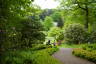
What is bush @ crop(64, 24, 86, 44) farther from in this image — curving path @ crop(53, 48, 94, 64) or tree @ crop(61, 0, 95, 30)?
curving path @ crop(53, 48, 94, 64)

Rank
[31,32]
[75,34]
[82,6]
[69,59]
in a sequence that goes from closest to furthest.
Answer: [69,59], [31,32], [75,34], [82,6]

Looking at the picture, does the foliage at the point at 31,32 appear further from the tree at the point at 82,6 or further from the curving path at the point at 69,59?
the tree at the point at 82,6

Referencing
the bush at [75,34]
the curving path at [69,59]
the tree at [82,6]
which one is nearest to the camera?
the curving path at [69,59]

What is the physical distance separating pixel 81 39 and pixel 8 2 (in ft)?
45.5

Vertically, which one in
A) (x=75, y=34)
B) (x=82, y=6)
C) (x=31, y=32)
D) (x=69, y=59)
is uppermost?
(x=82, y=6)

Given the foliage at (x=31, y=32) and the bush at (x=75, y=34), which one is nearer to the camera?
the foliage at (x=31, y=32)

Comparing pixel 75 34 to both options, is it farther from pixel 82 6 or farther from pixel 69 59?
pixel 69 59

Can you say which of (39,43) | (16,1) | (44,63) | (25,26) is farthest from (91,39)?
→ (16,1)

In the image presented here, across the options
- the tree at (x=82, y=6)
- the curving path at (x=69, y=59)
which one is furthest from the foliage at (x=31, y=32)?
the tree at (x=82, y=6)

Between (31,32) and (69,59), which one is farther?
(31,32)

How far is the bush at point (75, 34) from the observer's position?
62.8ft

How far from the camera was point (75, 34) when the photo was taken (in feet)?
63.4

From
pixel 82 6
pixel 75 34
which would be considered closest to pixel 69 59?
pixel 75 34

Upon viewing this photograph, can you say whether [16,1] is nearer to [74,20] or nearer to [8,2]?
[8,2]
